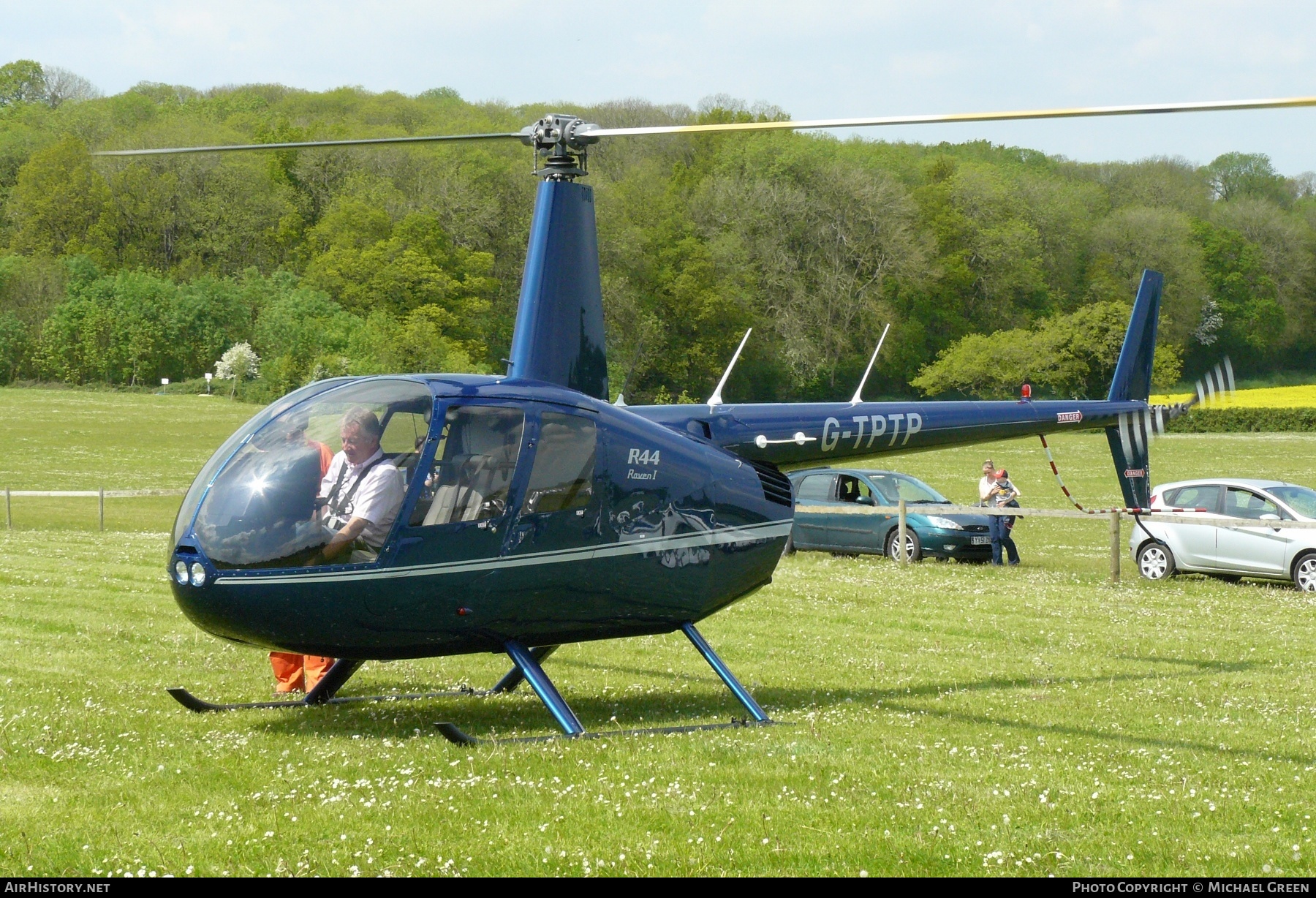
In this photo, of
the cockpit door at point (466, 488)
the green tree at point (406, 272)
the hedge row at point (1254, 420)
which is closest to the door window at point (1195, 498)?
the cockpit door at point (466, 488)

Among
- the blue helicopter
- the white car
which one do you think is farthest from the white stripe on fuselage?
the white car

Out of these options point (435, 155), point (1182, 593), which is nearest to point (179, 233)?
point (435, 155)

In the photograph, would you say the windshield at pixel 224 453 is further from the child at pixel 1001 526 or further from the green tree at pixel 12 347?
the green tree at pixel 12 347

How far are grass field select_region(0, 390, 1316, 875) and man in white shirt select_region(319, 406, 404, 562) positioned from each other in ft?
3.97

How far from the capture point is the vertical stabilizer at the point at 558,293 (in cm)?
898

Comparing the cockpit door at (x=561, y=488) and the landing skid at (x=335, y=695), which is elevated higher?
the cockpit door at (x=561, y=488)

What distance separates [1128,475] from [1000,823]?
316 inches

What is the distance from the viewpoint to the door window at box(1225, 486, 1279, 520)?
2000cm

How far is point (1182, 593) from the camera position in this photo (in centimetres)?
1805

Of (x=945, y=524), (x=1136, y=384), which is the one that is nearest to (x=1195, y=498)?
(x=945, y=524)

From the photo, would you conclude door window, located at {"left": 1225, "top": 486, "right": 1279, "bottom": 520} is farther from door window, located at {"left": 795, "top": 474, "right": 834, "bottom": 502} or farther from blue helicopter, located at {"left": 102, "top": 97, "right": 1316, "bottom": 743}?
blue helicopter, located at {"left": 102, "top": 97, "right": 1316, "bottom": 743}

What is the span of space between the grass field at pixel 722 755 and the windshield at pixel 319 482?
120cm

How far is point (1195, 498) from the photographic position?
21.0 m
